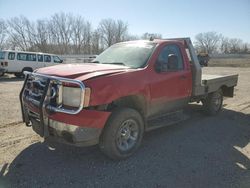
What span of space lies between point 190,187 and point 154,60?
235cm

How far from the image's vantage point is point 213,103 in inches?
287

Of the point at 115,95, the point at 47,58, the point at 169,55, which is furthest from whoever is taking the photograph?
the point at 47,58

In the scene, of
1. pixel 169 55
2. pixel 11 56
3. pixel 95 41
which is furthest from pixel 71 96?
pixel 95 41

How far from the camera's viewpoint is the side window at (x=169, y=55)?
5133 mm

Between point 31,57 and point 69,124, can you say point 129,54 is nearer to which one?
point 69,124

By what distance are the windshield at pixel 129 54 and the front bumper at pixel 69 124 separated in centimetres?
138

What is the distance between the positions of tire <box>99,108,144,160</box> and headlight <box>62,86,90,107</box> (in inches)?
24.2

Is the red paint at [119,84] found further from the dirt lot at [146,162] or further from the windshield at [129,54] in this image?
the dirt lot at [146,162]

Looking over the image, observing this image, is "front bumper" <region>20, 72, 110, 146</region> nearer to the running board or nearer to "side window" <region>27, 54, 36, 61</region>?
the running board

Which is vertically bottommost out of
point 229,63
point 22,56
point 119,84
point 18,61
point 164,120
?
point 229,63

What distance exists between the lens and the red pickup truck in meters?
3.77

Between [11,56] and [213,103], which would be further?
[11,56]

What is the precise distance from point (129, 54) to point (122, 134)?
1688mm

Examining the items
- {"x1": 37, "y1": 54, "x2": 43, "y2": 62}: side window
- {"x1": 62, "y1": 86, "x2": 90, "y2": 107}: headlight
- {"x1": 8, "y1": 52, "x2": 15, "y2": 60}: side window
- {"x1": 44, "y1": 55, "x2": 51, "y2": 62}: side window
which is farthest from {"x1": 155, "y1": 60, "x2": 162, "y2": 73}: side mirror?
{"x1": 44, "y1": 55, "x2": 51, "y2": 62}: side window
